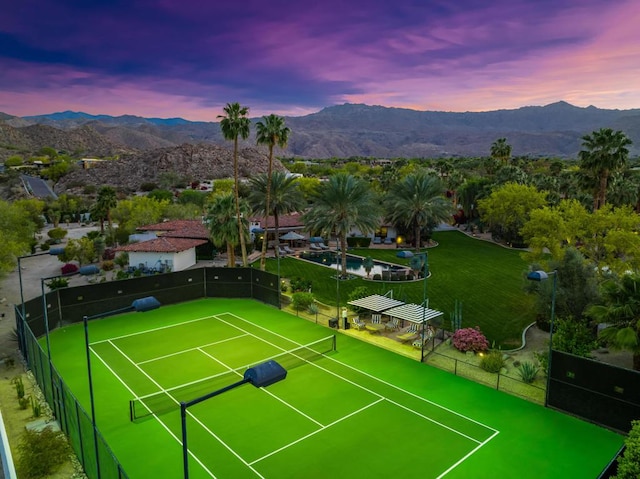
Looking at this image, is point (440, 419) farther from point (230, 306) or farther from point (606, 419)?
point (230, 306)

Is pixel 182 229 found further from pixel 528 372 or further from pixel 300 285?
pixel 528 372

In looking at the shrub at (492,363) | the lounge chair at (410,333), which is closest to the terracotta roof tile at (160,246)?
the lounge chair at (410,333)

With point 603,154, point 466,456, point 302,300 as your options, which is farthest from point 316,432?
point 603,154

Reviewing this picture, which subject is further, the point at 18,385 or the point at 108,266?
the point at 108,266

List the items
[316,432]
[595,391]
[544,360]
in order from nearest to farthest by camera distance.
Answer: [316,432] < [595,391] < [544,360]

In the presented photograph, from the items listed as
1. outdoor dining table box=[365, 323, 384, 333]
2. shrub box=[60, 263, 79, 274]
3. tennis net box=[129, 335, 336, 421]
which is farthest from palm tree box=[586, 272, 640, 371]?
shrub box=[60, 263, 79, 274]

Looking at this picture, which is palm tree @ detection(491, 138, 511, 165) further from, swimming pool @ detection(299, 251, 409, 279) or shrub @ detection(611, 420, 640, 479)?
shrub @ detection(611, 420, 640, 479)

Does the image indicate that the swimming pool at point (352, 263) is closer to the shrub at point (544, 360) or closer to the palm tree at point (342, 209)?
the palm tree at point (342, 209)
